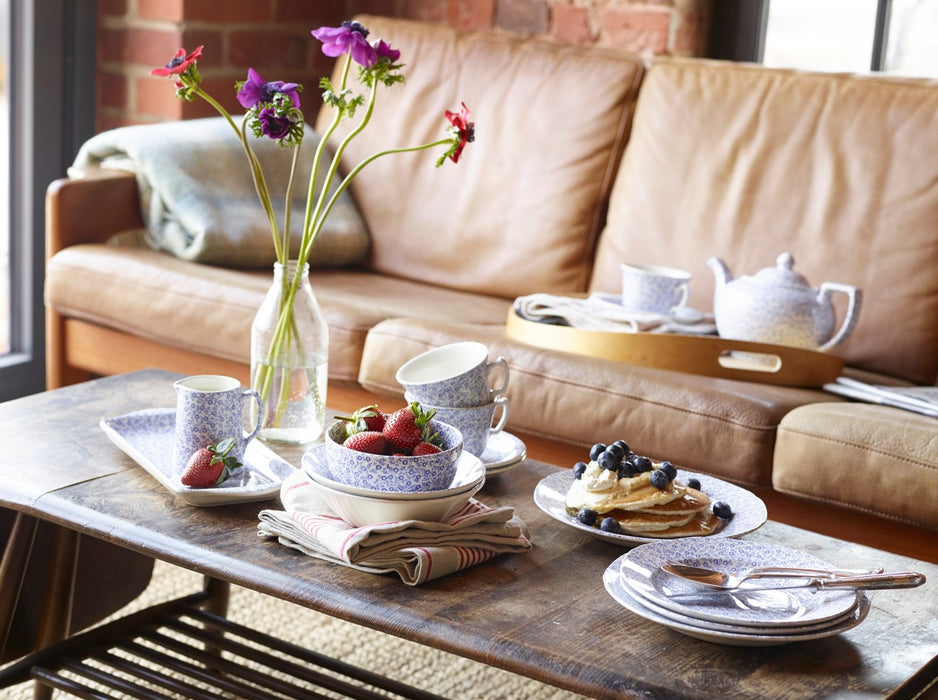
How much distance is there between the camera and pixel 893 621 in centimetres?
108

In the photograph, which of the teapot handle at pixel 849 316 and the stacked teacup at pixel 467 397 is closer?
the stacked teacup at pixel 467 397

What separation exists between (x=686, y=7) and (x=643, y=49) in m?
0.13

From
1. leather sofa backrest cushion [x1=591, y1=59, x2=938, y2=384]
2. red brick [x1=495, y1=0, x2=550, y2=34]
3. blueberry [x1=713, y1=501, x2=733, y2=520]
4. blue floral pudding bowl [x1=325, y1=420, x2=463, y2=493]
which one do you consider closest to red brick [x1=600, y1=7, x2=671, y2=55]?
red brick [x1=495, y1=0, x2=550, y2=34]

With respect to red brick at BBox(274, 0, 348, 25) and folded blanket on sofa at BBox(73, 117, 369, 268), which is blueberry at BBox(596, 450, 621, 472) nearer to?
folded blanket on sofa at BBox(73, 117, 369, 268)

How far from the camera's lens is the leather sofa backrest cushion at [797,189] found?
212 cm

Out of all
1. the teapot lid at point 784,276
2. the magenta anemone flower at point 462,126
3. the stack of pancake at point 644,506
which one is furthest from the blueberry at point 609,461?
the teapot lid at point 784,276

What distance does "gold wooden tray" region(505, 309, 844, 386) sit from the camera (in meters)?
1.91

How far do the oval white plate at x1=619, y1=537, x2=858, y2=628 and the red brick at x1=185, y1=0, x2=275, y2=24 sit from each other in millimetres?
2217

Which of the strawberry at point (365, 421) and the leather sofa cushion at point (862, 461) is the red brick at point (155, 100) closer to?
the leather sofa cushion at point (862, 461)

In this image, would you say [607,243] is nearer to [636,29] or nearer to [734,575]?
[636,29]

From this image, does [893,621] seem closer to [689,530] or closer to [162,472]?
[689,530]

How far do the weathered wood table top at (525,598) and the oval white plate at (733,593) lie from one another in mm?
29

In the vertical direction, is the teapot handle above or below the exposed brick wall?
below

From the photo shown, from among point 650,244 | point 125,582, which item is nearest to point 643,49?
point 650,244
